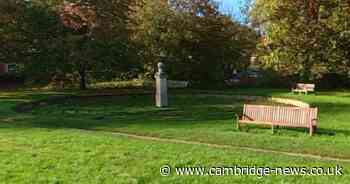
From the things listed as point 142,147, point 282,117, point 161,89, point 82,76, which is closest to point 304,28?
point 161,89

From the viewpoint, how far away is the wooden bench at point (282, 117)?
13734 millimetres

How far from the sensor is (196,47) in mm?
37719

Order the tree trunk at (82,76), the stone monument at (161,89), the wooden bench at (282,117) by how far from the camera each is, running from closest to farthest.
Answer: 1. the wooden bench at (282,117)
2. the stone monument at (161,89)
3. the tree trunk at (82,76)

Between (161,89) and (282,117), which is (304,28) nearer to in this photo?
(161,89)

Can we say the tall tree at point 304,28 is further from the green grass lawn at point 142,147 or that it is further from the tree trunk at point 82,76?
the tree trunk at point 82,76

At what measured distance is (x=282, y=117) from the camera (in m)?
14.3

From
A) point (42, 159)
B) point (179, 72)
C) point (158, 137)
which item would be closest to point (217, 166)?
point (42, 159)

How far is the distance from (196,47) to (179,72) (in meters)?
2.11

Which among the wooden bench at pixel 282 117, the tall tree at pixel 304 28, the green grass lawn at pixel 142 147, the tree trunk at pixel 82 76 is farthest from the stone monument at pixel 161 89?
the tree trunk at pixel 82 76

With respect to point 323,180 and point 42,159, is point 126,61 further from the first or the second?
point 323,180

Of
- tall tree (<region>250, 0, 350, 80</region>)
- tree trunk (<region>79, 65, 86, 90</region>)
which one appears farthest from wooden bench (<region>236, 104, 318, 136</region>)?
tree trunk (<region>79, 65, 86, 90</region>)

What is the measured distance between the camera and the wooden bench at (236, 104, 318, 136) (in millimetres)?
13734

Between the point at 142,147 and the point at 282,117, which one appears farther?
the point at 282,117

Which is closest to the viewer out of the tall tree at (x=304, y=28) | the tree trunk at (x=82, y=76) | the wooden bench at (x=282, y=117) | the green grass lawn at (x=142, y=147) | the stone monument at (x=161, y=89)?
the green grass lawn at (x=142, y=147)
